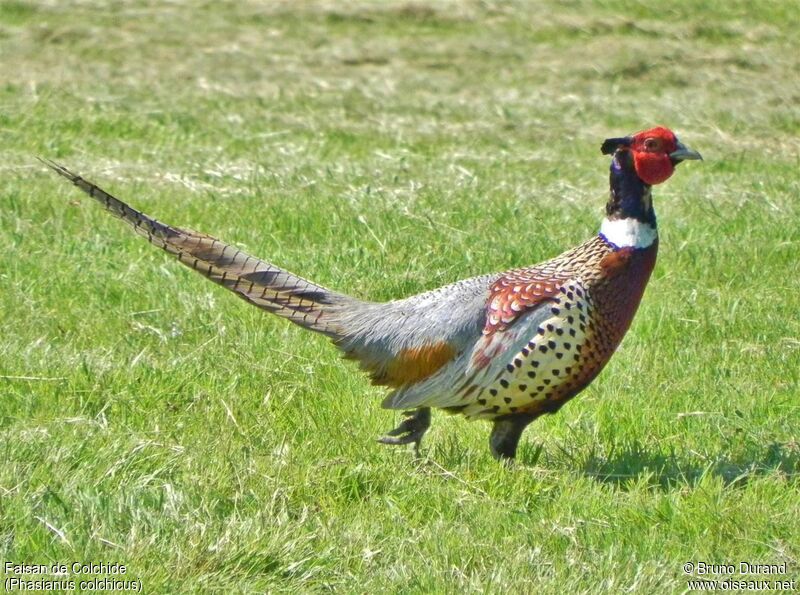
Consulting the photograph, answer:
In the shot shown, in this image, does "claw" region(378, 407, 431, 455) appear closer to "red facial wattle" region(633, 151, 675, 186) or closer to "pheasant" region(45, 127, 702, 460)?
"pheasant" region(45, 127, 702, 460)

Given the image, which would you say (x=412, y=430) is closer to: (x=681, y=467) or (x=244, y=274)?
A: (x=244, y=274)

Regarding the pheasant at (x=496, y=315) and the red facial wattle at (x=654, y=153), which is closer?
the pheasant at (x=496, y=315)

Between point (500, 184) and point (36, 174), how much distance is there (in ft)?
8.84

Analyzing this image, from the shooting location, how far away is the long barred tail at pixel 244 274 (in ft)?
15.1

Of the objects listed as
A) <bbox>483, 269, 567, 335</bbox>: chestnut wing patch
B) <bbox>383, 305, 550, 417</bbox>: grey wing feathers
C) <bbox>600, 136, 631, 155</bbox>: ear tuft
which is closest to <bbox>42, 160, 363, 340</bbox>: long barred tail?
<bbox>383, 305, 550, 417</bbox>: grey wing feathers

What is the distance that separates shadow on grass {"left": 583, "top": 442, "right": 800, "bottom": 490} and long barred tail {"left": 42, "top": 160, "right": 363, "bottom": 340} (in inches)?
40.7

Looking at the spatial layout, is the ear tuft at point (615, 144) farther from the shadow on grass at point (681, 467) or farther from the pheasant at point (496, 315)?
the shadow on grass at point (681, 467)

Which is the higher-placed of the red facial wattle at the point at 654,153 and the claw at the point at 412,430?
the red facial wattle at the point at 654,153

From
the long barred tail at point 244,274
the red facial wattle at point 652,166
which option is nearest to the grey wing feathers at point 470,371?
the long barred tail at point 244,274

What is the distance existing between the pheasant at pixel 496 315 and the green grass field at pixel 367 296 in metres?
0.24

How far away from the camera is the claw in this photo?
4535 millimetres

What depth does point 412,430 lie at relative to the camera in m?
4.59

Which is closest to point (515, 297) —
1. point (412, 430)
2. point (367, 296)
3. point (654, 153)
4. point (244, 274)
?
point (412, 430)

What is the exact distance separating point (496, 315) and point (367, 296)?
1.54 m
